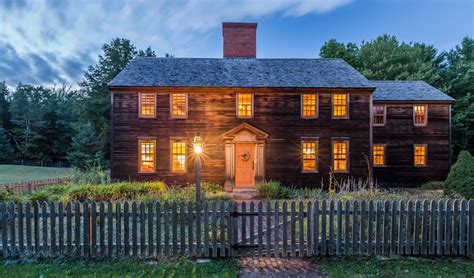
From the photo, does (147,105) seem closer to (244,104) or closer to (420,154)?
(244,104)

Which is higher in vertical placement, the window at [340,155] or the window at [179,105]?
the window at [179,105]

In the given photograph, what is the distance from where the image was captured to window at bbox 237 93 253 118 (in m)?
16.5

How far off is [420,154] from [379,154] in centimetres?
269

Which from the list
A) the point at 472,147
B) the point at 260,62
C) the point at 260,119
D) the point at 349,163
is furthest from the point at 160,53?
the point at 472,147

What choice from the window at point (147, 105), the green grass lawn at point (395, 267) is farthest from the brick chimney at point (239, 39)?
the green grass lawn at point (395, 267)

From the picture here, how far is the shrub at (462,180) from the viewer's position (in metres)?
7.49

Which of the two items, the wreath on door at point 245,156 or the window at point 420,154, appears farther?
the window at point 420,154

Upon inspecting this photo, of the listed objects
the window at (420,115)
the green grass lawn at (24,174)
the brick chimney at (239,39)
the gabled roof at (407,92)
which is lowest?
the green grass lawn at (24,174)

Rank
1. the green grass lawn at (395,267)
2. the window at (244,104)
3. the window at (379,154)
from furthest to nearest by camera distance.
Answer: the window at (379,154) < the window at (244,104) < the green grass lawn at (395,267)

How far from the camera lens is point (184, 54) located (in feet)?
221

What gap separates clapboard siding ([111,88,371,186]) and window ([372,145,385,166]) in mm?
3404

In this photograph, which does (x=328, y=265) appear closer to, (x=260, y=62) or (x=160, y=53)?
(x=260, y=62)

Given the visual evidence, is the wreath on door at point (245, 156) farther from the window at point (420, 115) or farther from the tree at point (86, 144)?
the tree at point (86, 144)

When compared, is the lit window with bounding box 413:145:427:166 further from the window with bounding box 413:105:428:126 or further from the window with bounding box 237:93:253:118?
the window with bounding box 237:93:253:118
